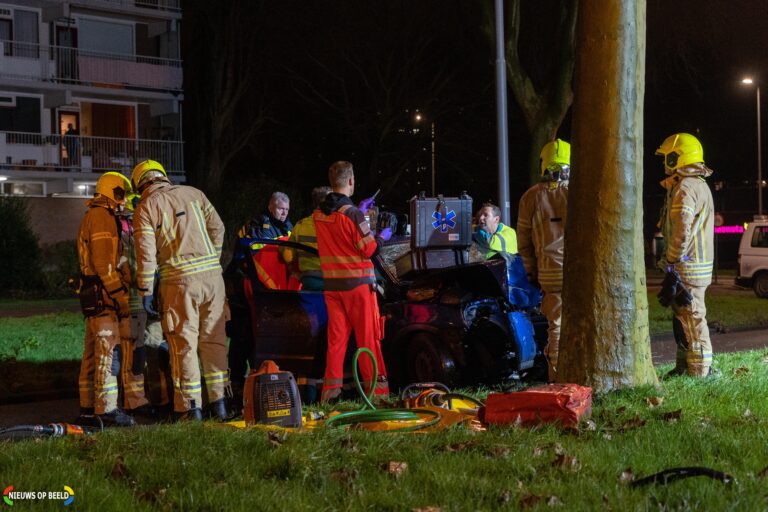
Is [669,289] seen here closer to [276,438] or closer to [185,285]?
[185,285]

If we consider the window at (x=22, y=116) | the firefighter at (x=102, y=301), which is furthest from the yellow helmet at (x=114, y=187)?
the window at (x=22, y=116)

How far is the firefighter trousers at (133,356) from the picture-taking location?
862 cm

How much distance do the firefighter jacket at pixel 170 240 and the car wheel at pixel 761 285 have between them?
725 inches

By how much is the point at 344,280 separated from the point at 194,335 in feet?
4.37

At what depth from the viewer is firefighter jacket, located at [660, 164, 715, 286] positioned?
873cm

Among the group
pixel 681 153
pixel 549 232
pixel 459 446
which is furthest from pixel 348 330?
pixel 681 153

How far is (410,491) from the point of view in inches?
195

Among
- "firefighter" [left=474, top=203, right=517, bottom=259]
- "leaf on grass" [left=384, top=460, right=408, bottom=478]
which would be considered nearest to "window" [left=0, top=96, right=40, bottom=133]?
"firefighter" [left=474, top=203, right=517, bottom=259]

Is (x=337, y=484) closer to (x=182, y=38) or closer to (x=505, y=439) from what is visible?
(x=505, y=439)

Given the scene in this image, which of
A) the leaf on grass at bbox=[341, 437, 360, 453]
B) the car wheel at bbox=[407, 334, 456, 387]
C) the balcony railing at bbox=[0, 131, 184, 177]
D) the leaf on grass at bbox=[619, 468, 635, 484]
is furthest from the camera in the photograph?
the balcony railing at bbox=[0, 131, 184, 177]

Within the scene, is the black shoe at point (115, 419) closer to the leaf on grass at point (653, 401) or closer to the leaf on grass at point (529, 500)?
the leaf on grass at point (653, 401)

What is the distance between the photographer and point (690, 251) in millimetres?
8930

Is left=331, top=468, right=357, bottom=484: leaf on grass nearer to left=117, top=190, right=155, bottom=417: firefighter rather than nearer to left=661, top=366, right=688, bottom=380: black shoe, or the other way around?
left=117, top=190, right=155, bottom=417: firefighter

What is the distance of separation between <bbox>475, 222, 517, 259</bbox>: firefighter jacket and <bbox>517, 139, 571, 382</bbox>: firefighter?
45.0 inches
